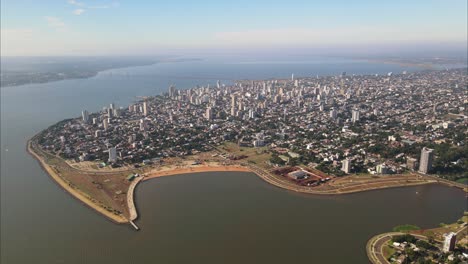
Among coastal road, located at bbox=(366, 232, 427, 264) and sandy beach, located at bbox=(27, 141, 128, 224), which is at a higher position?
sandy beach, located at bbox=(27, 141, 128, 224)

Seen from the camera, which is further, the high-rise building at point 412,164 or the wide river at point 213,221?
the high-rise building at point 412,164

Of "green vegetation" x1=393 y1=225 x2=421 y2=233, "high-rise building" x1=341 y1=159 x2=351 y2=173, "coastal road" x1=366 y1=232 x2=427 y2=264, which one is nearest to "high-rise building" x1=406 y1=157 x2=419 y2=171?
"high-rise building" x1=341 y1=159 x2=351 y2=173

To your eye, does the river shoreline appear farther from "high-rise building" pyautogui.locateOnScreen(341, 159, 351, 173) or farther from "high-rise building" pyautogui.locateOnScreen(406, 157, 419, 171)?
"high-rise building" pyautogui.locateOnScreen(341, 159, 351, 173)

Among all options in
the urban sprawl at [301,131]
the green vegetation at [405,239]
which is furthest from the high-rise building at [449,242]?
the urban sprawl at [301,131]

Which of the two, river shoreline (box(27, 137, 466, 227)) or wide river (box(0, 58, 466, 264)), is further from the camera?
river shoreline (box(27, 137, 466, 227))

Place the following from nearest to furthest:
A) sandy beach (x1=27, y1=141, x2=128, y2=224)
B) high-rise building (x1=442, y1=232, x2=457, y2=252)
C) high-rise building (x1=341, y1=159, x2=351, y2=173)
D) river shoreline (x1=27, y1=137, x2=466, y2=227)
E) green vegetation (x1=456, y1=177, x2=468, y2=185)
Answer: high-rise building (x1=442, y1=232, x2=457, y2=252), sandy beach (x1=27, y1=141, x2=128, y2=224), river shoreline (x1=27, y1=137, x2=466, y2=227), green vegetation (x1=456, y1=177, x2=468, y2=185), high-rise building (x1=341, y1=159, x2=351, y2=173)

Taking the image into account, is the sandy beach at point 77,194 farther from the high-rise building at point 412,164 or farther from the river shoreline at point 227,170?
the high-rise building at point 412,164

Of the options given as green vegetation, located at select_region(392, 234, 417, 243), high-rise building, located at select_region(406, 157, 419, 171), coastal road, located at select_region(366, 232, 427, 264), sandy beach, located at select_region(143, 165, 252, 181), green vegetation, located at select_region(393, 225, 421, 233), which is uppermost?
high-rise building, located at select_region(406, 157, 419, 171)

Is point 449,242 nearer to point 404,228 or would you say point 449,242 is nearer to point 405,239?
point 405,239

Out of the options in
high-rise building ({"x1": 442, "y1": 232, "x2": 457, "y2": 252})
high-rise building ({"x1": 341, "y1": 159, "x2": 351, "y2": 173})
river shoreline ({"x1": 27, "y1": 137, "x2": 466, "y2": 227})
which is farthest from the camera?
high-rise building ({"x1": 341, "y1": 159, "x2": 351, "y2": 173})
